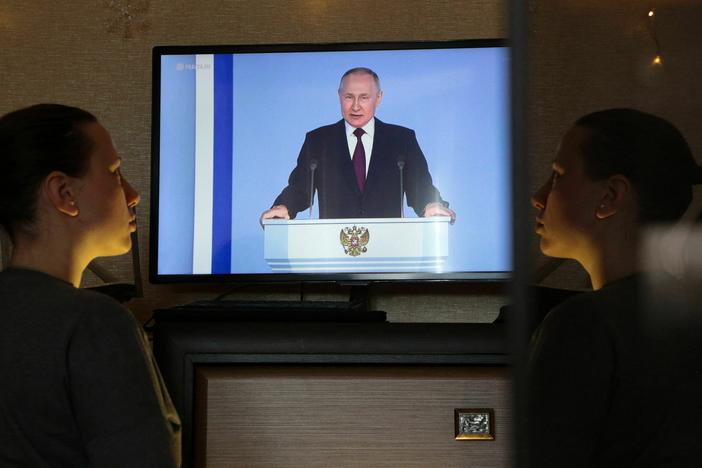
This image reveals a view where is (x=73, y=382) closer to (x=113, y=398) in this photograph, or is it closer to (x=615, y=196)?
(x=113, y=398)

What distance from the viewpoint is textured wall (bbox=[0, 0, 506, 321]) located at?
2.01m

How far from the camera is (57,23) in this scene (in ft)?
6.66

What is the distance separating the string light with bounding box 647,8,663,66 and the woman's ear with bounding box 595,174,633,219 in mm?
24

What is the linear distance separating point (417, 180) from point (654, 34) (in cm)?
163

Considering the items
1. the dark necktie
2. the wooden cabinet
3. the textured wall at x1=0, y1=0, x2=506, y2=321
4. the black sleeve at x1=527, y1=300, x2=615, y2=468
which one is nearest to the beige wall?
the textured wall at x1=0, y1=0, x2=506, y2=321

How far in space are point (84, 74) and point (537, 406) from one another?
78.2 inches

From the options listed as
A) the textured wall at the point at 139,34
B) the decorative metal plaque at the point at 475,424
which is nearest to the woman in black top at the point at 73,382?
the decorative metal plaque at the point at 475,424

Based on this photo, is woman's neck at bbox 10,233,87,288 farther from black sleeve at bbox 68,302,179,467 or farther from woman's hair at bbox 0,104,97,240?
black sleeve at bbox 68,302,179,467

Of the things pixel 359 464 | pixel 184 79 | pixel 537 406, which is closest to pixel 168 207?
pixel 184 79

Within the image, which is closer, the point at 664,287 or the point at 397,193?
the point at 664,287

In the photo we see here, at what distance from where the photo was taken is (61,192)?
1.25m

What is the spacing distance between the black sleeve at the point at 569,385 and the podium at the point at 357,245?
62.0 inches

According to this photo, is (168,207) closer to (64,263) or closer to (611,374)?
(64,263)

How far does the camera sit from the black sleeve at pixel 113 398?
3.37ft
